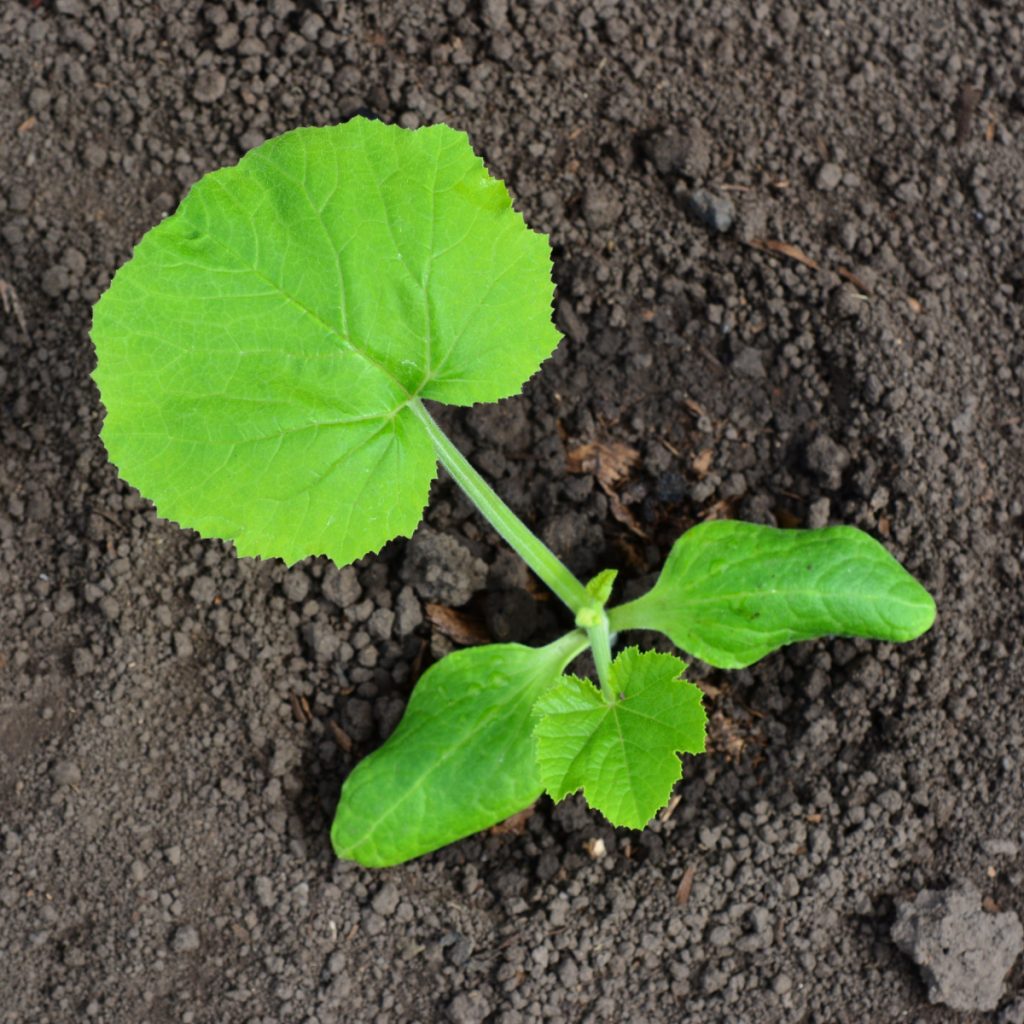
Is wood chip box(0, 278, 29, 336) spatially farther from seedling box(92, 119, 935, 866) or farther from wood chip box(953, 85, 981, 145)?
wood chip box(953, 85, 981, 145)

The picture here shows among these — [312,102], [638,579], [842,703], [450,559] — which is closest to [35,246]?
[312,102]

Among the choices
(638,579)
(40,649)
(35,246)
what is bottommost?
(40,649)

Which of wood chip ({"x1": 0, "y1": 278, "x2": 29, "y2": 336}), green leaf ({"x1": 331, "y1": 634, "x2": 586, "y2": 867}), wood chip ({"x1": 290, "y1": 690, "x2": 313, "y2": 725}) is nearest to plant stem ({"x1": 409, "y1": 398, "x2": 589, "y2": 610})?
green leaf ({"x1": 331, "y1": 634, "x2": 586, "y2": 867})

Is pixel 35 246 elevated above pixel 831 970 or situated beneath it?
elevated above

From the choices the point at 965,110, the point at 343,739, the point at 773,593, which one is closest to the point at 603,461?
the point at 773,593

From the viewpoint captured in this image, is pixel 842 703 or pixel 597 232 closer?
pixel 842 703

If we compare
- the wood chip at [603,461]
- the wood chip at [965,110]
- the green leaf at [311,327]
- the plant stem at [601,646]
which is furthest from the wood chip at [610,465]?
the wood chip at [965,110]

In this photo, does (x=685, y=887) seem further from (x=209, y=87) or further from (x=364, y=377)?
(x=209, y=87)

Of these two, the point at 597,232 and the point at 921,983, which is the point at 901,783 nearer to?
the point at 921,983
